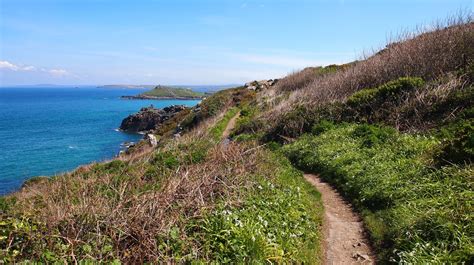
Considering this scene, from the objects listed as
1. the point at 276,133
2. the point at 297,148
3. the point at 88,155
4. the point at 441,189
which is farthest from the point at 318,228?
the point at 88,155

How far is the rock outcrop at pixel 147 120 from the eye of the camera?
83438mm

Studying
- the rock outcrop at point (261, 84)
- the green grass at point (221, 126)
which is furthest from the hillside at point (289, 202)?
the rock outcrop at point (261, 84)

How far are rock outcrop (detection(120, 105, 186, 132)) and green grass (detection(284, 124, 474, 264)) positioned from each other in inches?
2792

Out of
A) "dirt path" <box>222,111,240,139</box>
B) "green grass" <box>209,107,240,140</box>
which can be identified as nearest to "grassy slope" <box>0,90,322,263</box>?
"green grass" <box>209,107,240,140</box>

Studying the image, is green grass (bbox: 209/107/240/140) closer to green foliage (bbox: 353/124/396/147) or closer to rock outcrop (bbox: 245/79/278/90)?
green foliage (bbox: 353/124/396/147)

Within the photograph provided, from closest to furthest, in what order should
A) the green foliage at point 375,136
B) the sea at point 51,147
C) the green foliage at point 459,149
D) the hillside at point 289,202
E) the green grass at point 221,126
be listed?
the hillside at point 289,202
the green foliage at point 459,149
the green foliage at point 375,136
the green grass at point 221,126
the sea at point 51,147

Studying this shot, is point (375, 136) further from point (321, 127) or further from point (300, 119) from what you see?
point (300, 119)

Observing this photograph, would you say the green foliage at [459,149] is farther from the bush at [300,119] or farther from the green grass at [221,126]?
the green grass at [221,126]

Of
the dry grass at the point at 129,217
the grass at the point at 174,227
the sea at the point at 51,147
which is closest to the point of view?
the grass at the point at 174,227

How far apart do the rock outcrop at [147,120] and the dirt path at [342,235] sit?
73831 mm

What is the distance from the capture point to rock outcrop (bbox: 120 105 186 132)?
83438 mm

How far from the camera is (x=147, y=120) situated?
281 ft

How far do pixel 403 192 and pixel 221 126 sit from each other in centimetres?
2689

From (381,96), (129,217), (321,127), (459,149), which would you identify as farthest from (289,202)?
(381,96)
